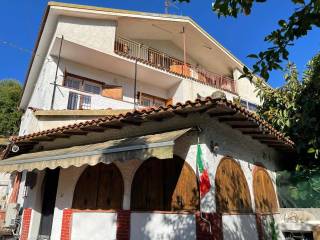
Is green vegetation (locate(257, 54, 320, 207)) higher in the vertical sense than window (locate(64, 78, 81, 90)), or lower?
lower

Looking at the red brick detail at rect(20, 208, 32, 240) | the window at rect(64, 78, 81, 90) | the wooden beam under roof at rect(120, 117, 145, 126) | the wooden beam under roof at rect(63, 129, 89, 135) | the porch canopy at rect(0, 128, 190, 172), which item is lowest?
the red brick detail at rect(20, 208, 32, 240)

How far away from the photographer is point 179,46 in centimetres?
2906

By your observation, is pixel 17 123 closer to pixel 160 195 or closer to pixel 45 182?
pixel 45 182

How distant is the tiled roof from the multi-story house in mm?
4565

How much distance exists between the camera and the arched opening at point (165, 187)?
9.83m

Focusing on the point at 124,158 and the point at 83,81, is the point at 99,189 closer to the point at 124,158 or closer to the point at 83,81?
the point at 124,158

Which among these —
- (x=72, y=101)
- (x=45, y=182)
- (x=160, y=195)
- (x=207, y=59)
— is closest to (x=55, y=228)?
(x=45, y=182)

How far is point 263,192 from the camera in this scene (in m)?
14.0

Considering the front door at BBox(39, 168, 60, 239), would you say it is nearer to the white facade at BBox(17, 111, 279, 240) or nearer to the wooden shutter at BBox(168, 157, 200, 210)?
the white facade at BBox(17, 111, 279, 240)

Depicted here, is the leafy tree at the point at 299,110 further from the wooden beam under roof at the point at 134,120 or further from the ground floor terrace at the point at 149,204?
the wooden beam under roof at the point at 134,120

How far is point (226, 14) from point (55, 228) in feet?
37.5

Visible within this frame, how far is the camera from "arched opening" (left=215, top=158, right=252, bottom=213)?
1023 cm

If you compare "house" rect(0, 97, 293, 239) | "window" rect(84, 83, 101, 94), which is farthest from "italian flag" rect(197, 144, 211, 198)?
"window" rect(84, 83, 101, 94)

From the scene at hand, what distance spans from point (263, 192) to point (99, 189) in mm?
7862
